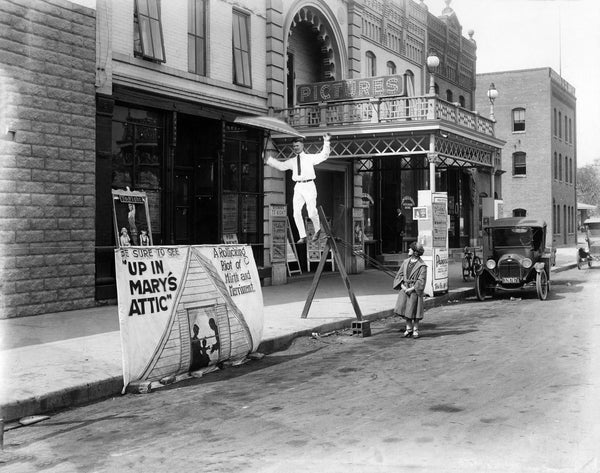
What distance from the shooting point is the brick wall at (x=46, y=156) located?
11.6 meters

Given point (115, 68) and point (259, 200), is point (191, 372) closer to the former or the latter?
point (115, 68)

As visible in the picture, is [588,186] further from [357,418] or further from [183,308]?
[357,418]

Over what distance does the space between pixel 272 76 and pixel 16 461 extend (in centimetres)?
1513

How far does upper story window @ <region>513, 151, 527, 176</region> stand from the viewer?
49.0 m

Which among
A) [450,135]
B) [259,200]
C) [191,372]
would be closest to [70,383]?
[191,372]

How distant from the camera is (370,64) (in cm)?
2450

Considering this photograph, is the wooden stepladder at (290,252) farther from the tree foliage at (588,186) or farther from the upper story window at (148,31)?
the tree foliage at (588,186)

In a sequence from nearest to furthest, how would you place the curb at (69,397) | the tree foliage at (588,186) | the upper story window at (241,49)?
1. the curb at (69,397)
2. the upper story window at (241,49)
3. the tree foliage at (588,186)

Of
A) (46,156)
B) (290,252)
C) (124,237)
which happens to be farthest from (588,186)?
(46,156)

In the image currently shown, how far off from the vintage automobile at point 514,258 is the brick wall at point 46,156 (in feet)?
31.3

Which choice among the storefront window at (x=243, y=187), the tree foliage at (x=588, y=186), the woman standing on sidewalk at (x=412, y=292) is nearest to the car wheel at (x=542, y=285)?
the woman standing on sidewalk at (x=412, y=292)

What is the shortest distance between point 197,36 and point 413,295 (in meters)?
8.94

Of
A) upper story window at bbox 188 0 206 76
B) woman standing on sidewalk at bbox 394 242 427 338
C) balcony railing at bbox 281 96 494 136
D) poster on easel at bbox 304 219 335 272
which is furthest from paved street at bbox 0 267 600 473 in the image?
poster on easel at bbox 304 219 335 272

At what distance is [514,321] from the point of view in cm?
1266
